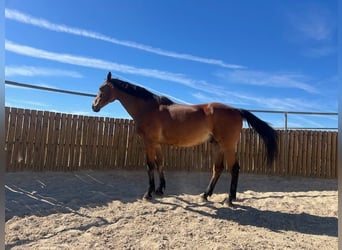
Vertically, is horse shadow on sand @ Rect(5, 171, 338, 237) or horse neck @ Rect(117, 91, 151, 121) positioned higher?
horse neck @ Rect(117, 91, 151, 121)

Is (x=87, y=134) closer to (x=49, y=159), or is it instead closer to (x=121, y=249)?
(x=49, y=159)

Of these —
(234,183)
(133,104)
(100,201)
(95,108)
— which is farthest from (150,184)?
(95,108)

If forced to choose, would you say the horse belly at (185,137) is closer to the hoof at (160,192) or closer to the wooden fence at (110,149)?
the hoof at (160,192)

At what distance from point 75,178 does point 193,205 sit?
2589 mm

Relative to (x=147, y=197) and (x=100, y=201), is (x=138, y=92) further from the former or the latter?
(x=100, y=201)

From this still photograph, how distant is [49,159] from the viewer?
6.32 meters

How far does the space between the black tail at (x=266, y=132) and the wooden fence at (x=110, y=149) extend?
8.66 ft

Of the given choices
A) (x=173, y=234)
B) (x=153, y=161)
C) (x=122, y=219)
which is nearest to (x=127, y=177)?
(x=153, y=161)

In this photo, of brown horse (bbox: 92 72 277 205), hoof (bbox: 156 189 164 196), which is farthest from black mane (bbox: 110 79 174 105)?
hoof (bbox: 156 189 164 196)

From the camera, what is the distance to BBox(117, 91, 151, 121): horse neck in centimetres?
568

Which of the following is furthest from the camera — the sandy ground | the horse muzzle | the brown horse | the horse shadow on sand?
the horse muzzle

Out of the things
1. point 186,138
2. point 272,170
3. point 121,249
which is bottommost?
point 121,249

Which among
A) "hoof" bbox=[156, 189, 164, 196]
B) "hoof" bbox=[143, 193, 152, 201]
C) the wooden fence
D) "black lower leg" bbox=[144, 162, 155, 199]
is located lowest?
"hoof" bbox=[143, 193, 152, 201]

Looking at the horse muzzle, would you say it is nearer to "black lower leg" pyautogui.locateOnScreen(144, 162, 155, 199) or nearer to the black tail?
"black lower leg" pyautogui.locateOnScreen(144, 162, 155, 199)
